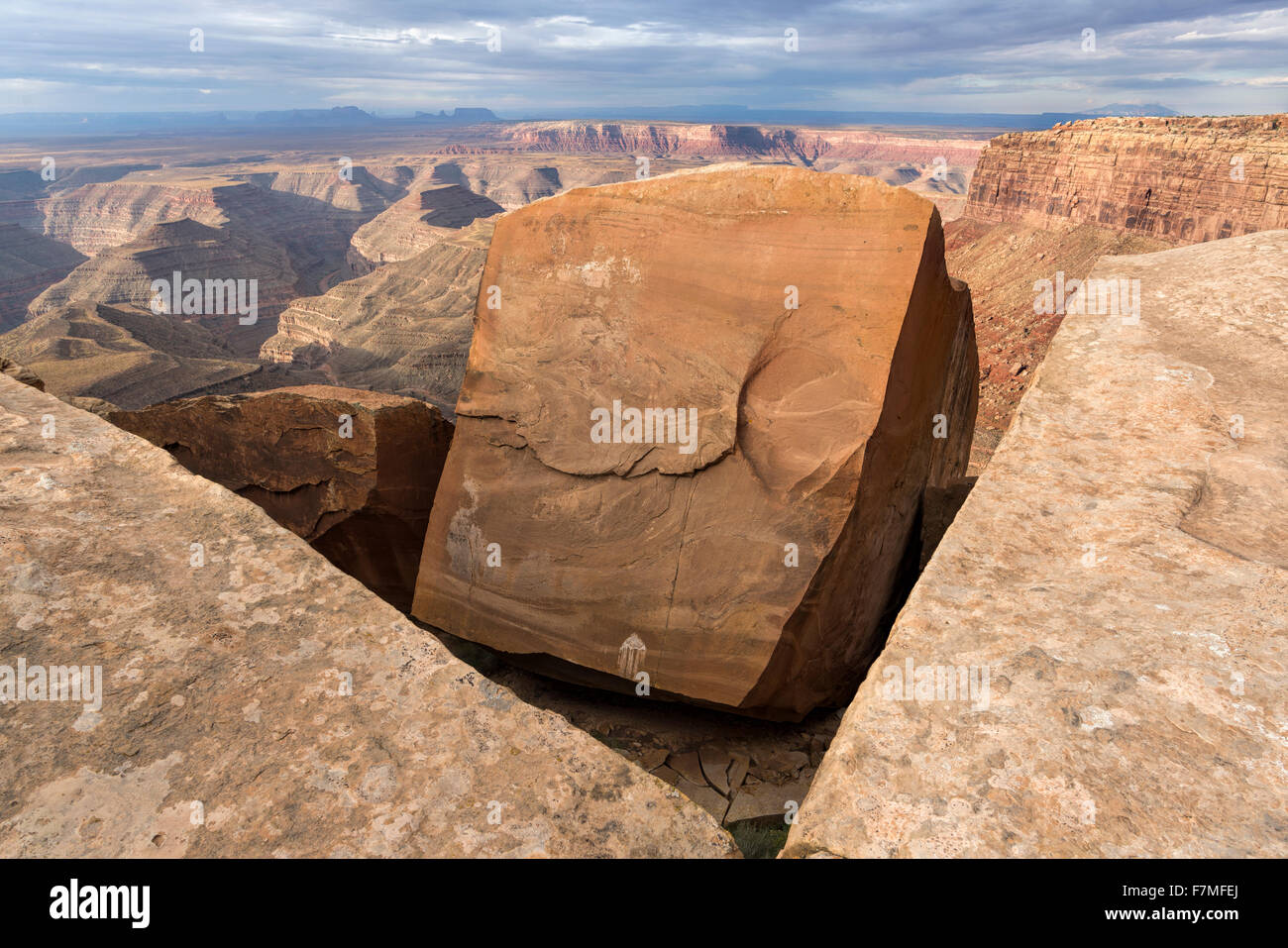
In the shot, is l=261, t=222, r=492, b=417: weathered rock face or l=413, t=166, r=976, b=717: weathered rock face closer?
l=413, t=166, r=976, b=717: weathered rock face

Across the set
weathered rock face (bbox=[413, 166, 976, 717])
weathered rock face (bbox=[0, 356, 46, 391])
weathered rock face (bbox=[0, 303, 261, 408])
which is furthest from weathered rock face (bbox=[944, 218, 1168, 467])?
weathered rock face (bbox=[0, 303, 261, 408])

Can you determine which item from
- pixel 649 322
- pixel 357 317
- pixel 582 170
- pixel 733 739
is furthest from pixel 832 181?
pixel 582 170

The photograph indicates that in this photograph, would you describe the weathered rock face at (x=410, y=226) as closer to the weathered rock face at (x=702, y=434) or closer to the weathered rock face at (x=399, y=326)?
the weathered rock face at (x=399, y=326)

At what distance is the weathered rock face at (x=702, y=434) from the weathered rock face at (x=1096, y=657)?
0.99m

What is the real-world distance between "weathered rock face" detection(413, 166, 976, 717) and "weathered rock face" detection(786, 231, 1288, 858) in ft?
3.26

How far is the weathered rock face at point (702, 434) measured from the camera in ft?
11.6

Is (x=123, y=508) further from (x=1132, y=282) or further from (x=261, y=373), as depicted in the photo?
(x=261, y=373)

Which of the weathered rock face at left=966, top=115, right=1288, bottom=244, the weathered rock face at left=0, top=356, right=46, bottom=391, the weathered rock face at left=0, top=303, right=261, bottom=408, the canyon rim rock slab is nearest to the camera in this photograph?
the canyon rim rock slab

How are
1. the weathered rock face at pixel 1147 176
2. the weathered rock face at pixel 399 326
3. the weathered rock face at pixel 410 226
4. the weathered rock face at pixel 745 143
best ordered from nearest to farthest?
the weathered rock face at pixel 1147 176 → the weathered rock face at pixel 399 326 → the weathered rock face at pixel 410 226 → the weathered rock face at pixel 745 143

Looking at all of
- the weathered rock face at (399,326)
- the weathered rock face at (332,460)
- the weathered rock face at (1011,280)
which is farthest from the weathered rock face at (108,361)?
the weathered rock face at (1011,280)

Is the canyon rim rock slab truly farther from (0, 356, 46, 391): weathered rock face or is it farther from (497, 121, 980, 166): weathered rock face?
(497, 121, 980, 166): weathered rock face

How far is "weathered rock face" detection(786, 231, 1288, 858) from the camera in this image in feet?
4.57

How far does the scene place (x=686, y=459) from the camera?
3736 mm

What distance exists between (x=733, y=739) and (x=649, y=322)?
2.20 metres
